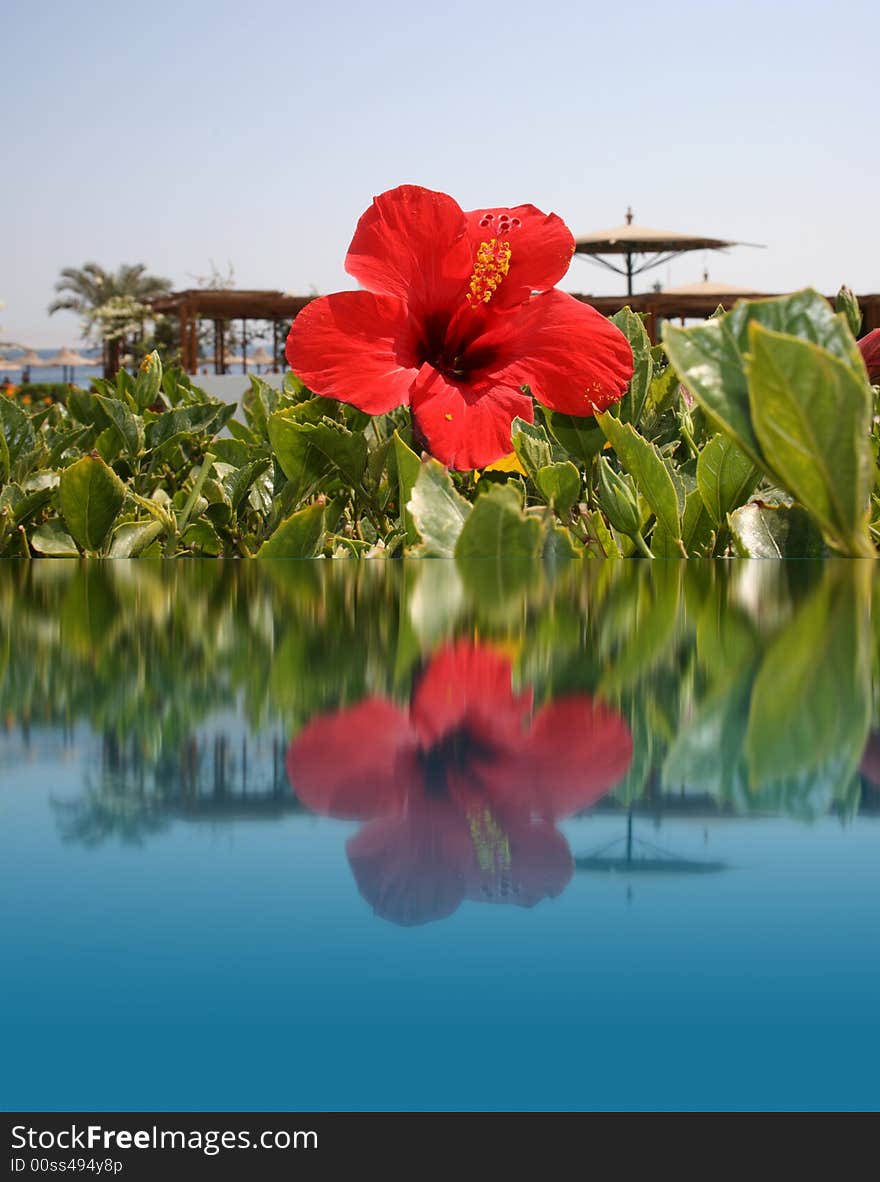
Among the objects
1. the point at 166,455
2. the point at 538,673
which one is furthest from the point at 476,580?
the point at 166,455

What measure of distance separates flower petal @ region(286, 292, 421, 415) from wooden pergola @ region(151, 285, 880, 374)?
1972 cm

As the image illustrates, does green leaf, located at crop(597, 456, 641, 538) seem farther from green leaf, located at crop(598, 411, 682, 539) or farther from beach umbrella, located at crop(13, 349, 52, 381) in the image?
beach umbrella, located at crop(13, 349, 52, 381)

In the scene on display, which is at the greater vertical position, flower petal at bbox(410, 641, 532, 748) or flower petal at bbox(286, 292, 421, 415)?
flower petal at bbox(286, 292, 421, 415)

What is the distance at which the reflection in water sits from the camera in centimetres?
23

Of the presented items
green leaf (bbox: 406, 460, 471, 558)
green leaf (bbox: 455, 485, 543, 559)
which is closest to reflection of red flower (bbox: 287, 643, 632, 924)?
green leaf (bbox: 455, 485, 543, 559)

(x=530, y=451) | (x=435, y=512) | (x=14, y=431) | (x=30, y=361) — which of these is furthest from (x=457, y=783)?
(x=30, y=361)

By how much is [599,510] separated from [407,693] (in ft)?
2.75

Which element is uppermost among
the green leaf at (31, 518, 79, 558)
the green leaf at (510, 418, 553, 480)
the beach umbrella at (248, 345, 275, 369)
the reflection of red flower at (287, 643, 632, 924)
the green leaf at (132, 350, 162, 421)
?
the beach umbrella at (248, 345, 275, 369)

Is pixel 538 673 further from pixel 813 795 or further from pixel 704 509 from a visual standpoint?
pixel 704 509

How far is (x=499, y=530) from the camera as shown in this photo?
2.33 feet

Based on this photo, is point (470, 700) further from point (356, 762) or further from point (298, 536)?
point (298, 536)

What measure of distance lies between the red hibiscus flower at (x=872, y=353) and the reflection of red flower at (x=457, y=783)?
102cm

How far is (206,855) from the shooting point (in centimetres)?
22
